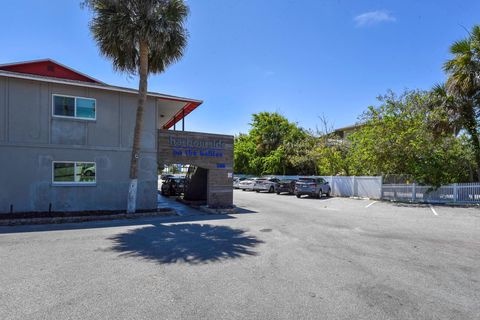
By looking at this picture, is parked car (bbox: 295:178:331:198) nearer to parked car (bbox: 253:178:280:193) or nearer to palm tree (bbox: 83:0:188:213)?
parked car (bbox: 253:178:280:193)

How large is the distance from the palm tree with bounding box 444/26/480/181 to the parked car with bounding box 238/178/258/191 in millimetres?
18715

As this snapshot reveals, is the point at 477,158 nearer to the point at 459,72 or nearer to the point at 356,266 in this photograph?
the point at 459,72

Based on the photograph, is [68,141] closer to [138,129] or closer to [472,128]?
[138,129]

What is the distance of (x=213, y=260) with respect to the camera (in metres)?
7.01

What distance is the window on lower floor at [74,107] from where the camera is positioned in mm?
14641

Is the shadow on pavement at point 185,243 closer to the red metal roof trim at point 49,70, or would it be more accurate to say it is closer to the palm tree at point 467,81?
the red metal roof trim at point 49,70

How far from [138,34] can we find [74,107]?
14.6 feet

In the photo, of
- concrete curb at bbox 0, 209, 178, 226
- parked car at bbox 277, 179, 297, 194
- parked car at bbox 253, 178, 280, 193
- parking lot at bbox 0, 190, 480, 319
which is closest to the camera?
parking lot at bbox 0, 190, 480, 319

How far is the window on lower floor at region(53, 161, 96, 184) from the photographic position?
14.6 m

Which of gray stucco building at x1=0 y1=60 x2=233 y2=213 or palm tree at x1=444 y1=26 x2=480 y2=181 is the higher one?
palm tree at x1=444 y1=26 x2=480 y2=181

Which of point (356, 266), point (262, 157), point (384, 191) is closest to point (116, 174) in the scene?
point (356, 266)

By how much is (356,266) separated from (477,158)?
17861mm

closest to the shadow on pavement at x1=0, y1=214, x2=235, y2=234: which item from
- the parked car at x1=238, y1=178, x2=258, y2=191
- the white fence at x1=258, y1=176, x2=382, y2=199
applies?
the white fence at x1=258, y1=176, x2=382, y2=199

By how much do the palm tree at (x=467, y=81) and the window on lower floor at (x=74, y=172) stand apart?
19562 millimetres
